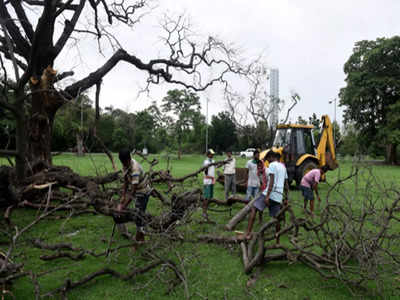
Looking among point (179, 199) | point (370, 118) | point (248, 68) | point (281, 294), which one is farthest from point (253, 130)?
point (281, 294)

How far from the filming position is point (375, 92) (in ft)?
95.0

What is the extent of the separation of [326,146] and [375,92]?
22142 millimetres

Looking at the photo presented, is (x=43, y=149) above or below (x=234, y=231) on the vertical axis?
above

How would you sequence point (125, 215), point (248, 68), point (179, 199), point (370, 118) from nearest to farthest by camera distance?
point (125, 215) < point (179, 199) < point (248, 68) < point (370, 118)

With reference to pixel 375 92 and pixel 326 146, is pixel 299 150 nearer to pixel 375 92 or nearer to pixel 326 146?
pixel 326 146

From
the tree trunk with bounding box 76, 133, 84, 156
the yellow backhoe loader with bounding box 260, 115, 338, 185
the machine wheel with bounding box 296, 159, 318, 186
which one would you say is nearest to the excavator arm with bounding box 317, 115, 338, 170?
the yellow backhoe loader with bounding box 260, 115, 338, 185

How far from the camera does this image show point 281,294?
337cm

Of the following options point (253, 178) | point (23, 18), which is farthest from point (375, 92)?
point (23, 18)

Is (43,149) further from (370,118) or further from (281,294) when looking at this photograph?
(370,118)

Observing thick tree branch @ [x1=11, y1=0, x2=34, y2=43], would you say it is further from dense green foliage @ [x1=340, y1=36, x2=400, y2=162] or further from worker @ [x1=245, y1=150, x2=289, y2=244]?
dense green foliage @ [x1=340, y1=36, x2=400, y2=162]

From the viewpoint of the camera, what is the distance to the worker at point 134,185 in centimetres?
432

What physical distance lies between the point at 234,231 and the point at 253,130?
72.8 feet

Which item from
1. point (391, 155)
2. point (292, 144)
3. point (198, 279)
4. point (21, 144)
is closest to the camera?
point (198, 279)

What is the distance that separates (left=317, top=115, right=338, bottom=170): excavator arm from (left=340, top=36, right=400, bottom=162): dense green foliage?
750 inches
